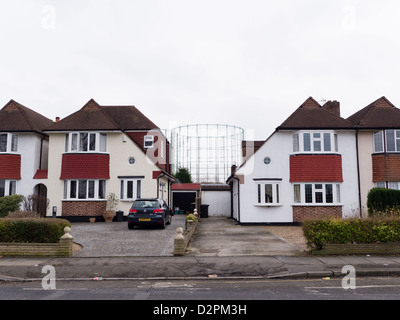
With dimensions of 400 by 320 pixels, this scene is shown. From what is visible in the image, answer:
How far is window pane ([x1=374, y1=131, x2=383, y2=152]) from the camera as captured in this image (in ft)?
76.0

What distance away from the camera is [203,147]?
51.2 meters

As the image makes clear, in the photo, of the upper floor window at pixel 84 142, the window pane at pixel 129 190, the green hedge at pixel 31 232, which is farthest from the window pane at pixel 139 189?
the green hedge at pixel 31 232

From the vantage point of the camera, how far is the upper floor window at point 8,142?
24672mm

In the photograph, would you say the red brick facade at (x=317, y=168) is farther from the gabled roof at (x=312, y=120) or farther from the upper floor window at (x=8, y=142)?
the upper floor window at (x=8, y=142)

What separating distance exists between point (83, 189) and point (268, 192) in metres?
12.5

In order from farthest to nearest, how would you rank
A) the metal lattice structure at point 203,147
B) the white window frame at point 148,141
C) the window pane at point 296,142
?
the metal lattice structure at point 203,147 < the white window frame at point 148,141 < the window pane at point 296,142

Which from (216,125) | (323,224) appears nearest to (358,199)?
(323,224)

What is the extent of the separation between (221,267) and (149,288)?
2.62 metres

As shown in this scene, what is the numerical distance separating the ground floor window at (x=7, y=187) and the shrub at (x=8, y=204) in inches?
116

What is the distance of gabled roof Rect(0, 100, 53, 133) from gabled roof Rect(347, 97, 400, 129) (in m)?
22.1

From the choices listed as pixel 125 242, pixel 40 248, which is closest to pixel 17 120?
pixel 125 242

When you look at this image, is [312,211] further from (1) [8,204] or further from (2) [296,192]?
(1) [8,204]
